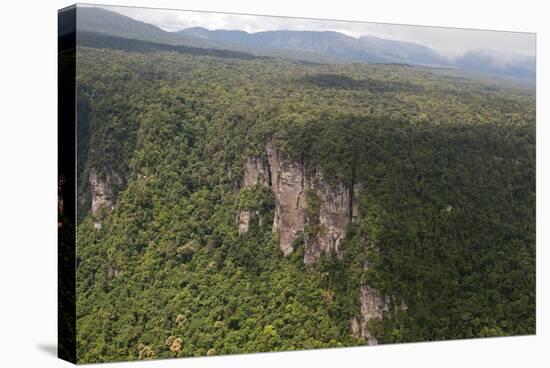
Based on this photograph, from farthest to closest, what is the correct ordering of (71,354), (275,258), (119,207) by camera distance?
(275,258)
(119,207)
(71,354)

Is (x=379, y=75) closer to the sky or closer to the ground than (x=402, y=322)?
closer to the sky

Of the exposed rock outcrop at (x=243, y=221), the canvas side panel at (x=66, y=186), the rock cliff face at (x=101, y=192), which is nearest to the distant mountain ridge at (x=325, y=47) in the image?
the canvas side panel at (x=66, y=186)

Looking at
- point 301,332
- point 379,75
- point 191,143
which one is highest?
point 379,75

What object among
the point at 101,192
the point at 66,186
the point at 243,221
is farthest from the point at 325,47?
the point at 66,186

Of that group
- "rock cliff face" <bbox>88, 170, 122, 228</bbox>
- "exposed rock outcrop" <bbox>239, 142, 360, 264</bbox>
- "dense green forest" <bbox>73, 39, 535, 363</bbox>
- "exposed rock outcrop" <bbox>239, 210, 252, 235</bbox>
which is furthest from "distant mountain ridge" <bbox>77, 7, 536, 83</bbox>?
"exposed rock outcrop" <bbox>239, 210, 252, 235</bbox>

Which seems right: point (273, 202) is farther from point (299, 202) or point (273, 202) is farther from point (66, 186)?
point (66, 186)

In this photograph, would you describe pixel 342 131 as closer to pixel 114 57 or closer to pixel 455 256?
pixel 455 256

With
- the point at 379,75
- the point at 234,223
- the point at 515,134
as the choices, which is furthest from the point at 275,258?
the point at 515,134
